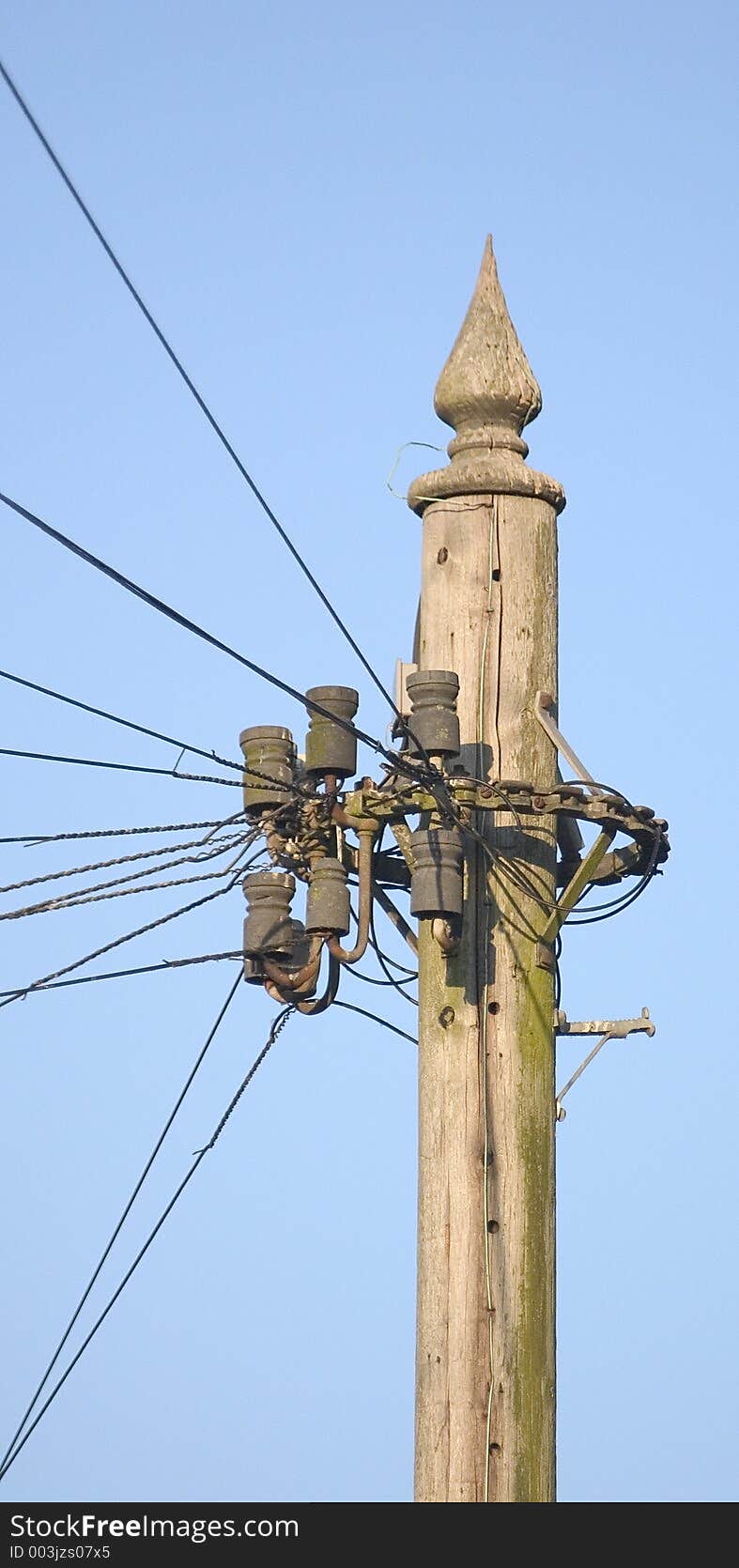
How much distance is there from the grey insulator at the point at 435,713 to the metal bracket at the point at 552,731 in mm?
391

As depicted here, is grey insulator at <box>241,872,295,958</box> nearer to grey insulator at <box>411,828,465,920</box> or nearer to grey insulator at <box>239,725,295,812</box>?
grey insulator at <box>239,725,295,812</box>

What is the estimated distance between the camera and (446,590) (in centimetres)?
949

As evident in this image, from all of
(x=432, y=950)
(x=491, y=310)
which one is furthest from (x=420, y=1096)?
(x=491, y=310)

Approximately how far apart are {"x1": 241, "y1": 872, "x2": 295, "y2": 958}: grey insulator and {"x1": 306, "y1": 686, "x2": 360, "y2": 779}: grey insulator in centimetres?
42

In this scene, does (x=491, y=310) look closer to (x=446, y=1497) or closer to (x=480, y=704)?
(x=480, y=704)

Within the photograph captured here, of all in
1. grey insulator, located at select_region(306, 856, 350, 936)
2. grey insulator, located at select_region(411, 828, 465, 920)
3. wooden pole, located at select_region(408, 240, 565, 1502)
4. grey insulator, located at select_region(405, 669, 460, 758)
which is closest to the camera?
wooden pole, located at select_region(408, 240, 565, 1502)

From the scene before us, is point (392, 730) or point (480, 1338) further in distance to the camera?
point (392, 730)

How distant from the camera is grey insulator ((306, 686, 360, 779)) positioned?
914 centimetres

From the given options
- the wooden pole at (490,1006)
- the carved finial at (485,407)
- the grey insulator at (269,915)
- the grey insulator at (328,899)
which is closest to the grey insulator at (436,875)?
the wooden pole at (490,1006)

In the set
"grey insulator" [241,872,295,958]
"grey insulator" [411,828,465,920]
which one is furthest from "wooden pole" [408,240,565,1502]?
"grey insulator" [241,872,295,958]

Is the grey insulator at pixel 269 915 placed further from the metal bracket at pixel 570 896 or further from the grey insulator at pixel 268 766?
the metal bracket at pixel 570 896

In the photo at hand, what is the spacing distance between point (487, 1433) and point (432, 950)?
5.30 ft

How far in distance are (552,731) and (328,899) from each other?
0.98 m

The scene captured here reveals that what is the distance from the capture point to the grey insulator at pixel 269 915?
30.4 feet
